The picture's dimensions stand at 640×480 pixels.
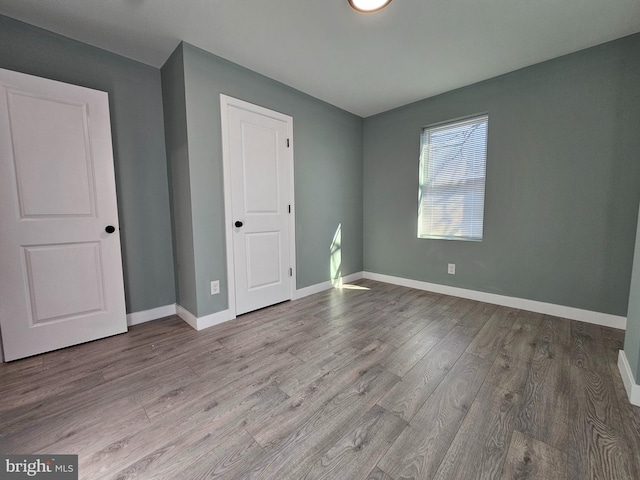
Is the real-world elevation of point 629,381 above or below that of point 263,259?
below

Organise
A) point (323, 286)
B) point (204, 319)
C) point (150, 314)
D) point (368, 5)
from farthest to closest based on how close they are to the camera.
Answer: point (323, 286), point (150, 314), point (204, 319), point (368, 5)

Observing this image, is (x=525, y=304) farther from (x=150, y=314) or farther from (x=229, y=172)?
(x=150, y=314)

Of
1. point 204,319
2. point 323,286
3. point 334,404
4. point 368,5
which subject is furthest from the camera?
point 323,286

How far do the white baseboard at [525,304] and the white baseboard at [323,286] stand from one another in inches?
22.8

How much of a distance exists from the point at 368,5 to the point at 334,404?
2512 mm

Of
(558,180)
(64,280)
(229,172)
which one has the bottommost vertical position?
(64,280)

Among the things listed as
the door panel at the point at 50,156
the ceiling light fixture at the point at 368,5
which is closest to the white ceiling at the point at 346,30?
the ceiling light fixture at the point at 368,5

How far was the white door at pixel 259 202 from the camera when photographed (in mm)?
2531

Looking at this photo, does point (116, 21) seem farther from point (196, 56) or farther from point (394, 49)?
point (394, 49)

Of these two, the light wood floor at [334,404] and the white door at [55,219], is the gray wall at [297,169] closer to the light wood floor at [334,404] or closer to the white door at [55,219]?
the white door at [55,219]

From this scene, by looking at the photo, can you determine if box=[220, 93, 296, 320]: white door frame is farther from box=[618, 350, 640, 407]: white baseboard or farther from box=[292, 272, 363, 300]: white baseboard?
box=[618, 350, 640, 407]: white baseboard

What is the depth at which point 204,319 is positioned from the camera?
7.84 feet

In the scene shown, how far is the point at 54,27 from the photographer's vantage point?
77.0 inches

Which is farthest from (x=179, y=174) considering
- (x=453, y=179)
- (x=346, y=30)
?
(x=453, y=179)
